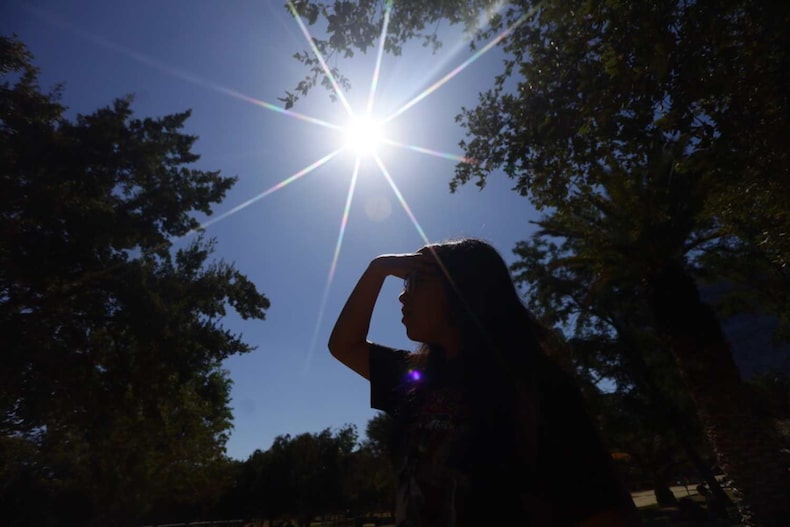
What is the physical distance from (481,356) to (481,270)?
1.29ft

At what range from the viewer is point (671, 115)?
4.37 metres

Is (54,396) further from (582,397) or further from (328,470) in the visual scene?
(328,470)

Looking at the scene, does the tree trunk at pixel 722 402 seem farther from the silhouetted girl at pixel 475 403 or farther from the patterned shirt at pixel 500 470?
the patterned shirt at pixel 500 470

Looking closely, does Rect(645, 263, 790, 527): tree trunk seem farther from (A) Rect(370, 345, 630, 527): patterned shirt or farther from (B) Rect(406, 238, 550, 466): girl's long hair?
(A) Rect(370, 345, 630, 527): patterned shirt

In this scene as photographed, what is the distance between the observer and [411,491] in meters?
1.41

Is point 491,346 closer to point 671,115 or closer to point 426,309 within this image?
point 426,309

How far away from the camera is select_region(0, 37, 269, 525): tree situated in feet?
36.5

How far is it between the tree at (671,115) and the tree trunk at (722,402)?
0.08ft

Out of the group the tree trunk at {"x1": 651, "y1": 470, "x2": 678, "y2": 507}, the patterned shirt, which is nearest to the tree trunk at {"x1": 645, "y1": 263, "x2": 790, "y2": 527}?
the patterned shirt

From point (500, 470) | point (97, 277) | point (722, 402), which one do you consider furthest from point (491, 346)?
point (97, 277)

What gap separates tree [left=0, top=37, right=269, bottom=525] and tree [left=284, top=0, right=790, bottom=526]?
9.65 meters

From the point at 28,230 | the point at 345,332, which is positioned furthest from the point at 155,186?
the point at 345,332

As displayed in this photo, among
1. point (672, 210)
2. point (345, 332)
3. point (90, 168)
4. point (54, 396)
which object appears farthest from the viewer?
point (90, 168)

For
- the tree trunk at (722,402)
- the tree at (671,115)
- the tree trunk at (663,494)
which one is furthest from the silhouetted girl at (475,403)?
the tree trunk at (663,494)
